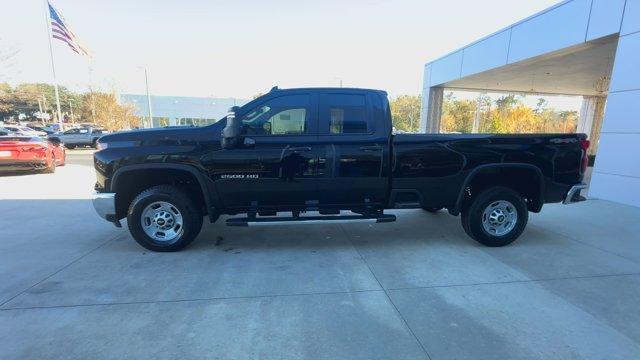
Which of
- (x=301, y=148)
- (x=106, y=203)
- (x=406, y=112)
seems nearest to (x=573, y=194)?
(x=301, y=148)

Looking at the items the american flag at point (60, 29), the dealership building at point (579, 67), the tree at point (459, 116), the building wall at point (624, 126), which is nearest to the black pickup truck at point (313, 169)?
the building wall at point (624, 126)

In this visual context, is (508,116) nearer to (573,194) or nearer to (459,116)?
(459,116)

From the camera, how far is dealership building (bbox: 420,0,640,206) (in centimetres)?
766

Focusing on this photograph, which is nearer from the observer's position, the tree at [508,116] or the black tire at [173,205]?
the black tire at [173,205]

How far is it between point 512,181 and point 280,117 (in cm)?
348

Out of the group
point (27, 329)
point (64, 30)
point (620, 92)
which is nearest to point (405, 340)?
point (27, 329)

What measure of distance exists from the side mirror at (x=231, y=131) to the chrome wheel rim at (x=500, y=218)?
3519mm

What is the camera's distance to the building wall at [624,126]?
7.52 metres

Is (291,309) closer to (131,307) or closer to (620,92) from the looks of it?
(131,307)

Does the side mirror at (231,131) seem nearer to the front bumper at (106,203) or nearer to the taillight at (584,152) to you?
the front bumper at (106,203)

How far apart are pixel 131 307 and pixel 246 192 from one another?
6.01 feet

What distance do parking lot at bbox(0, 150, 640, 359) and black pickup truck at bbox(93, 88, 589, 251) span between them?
1.67 feet

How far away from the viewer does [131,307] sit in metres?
3.22

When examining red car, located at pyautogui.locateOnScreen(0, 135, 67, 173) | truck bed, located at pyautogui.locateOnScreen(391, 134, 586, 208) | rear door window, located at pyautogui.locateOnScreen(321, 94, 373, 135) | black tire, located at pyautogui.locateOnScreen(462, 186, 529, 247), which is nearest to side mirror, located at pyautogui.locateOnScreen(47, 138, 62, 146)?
red car, located at pyautogui.locateOnScreen(0, 135, 67, 173)
